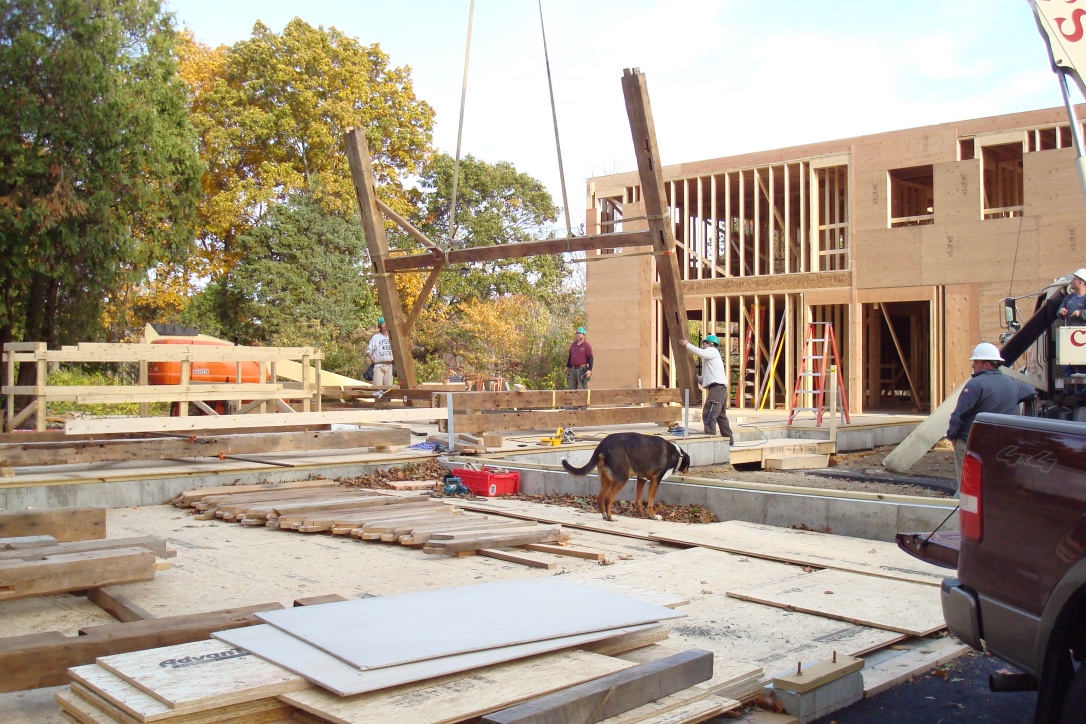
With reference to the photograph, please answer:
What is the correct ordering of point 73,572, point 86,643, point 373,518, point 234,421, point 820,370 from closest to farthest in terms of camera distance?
point 86,643, point 73,572, point 373,518, point 234,421, point 820,370

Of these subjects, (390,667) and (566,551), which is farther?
(566,551)

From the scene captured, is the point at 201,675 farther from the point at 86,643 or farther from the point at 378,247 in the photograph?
the point at 378,247

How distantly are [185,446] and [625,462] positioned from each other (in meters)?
5.35

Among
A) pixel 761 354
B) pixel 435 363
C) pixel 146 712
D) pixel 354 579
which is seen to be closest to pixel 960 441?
pixel 354 579

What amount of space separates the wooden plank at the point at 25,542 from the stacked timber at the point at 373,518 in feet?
7.98

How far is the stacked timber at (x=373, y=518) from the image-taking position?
7301mm

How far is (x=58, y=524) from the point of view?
6547 millimetres

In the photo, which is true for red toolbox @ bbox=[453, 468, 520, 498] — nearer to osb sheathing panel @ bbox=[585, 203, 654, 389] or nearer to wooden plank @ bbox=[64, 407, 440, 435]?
wooden plank @ bbox=[64, 407, 440, 435]

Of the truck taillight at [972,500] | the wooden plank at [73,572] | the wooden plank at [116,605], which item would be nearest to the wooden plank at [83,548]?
the wooden plank at [73,572]

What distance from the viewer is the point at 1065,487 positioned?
10.6 feet

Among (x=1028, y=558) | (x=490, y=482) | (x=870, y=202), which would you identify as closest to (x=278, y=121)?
(x=870, y=202)

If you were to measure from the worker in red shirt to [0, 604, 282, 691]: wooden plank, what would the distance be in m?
16.0

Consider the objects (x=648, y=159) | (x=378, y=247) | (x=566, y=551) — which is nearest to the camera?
(x=566, y=551)

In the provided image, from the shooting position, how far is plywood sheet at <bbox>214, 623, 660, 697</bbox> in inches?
128
